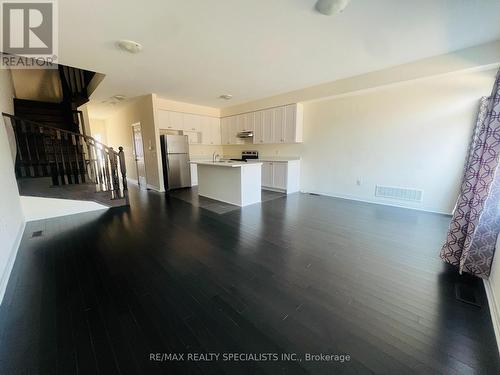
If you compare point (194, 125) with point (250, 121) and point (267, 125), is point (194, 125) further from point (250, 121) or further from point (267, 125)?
point (267, 125)

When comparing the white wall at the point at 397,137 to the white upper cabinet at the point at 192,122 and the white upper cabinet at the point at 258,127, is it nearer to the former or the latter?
the white upper cabinet at the point at 258,127

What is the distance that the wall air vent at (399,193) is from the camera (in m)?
3.98

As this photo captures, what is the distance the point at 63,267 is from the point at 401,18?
4650mm

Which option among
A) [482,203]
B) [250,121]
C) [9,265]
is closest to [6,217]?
[9,265]

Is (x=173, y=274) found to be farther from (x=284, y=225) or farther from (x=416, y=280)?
(x=416, y=280)

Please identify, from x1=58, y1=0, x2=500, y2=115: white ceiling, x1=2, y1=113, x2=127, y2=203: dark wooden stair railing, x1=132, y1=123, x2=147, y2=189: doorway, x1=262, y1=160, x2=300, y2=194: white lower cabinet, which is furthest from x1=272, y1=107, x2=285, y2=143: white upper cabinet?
x1=132, y1=123, x2=147, y2=189: doorway

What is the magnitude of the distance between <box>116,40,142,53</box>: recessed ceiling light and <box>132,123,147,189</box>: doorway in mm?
3731

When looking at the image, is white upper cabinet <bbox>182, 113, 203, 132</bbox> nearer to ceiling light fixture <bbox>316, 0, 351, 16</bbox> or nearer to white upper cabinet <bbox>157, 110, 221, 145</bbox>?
white upper cabinet <bbox>157, 110, 221, 145</bbox>

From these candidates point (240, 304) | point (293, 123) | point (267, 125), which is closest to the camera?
point (240, 304)

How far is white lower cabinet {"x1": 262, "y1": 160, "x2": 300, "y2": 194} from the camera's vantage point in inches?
215

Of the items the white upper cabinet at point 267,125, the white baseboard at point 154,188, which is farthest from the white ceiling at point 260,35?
the white baseboard at point 154,188

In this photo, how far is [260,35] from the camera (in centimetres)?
266

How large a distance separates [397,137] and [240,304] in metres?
4.36

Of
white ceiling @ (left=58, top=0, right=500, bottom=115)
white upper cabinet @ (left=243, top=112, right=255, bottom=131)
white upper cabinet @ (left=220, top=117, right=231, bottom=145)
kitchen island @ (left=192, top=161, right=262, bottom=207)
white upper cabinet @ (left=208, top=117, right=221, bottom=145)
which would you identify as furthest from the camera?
white upper cabinet @ (left=208, top=117, right=221, bottom=145)
